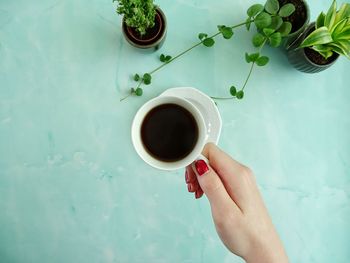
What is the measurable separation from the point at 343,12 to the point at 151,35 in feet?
1.27

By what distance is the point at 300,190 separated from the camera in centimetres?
89

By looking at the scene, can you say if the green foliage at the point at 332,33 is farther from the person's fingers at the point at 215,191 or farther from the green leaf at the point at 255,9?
the person's fingers at the point at 215,191

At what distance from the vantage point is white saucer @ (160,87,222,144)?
0.83 m

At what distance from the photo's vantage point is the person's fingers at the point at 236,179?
0.65 meters

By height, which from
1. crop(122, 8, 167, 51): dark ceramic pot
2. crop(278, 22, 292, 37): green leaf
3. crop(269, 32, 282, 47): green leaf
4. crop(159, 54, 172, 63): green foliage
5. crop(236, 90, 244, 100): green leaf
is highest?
crop(278, 22, 292, 37): green leaf

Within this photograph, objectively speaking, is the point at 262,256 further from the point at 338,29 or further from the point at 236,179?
the point at 338,29

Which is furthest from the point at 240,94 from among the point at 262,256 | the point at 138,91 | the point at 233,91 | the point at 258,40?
the point at 262,256

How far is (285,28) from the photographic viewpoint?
0.79 meters

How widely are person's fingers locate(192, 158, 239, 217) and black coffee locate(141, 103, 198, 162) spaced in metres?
0.08

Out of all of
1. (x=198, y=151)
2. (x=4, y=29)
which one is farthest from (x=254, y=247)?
(x=4, y=29)

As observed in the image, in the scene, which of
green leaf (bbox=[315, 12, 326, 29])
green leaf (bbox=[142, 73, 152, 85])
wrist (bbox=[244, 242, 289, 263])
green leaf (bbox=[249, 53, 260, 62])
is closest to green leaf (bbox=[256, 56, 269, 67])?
green leaf (bbox=[249, 53, 260, 62])

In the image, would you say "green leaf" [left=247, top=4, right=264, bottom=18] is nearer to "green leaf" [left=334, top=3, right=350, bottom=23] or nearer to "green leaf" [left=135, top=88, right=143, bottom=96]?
"green leaf" [left=334, top=3, right=350, bottom=23]

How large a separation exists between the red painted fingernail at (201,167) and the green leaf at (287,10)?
14.2 inches

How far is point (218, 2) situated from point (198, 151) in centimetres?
42
